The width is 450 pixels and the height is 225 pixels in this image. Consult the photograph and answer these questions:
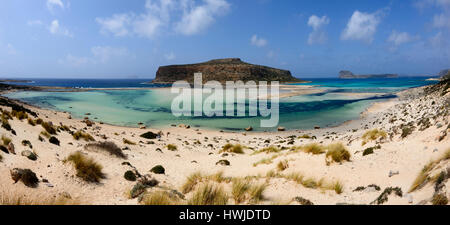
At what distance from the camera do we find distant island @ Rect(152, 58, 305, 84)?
123 metres

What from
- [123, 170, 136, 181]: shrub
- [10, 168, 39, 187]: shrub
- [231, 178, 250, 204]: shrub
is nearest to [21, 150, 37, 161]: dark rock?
[10, 168, 39, 187]: shrub

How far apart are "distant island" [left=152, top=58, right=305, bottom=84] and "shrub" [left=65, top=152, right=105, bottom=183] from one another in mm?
111326

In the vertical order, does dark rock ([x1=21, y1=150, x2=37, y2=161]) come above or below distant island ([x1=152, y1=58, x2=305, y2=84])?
below

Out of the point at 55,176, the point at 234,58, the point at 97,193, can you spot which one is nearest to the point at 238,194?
the point at 97,193

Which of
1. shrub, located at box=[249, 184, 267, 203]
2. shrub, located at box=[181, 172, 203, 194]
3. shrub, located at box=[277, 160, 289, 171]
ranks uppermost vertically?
shrub, located at box=[249, 184, 267, 203]

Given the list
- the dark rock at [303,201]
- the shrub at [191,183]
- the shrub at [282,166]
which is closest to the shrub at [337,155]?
the shrub at [282,166]

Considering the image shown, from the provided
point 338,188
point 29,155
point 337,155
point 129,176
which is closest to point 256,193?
point 338,188

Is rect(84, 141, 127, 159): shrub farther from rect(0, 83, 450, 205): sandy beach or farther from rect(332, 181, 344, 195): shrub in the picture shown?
rect(332, 181, 344, 195): shrub

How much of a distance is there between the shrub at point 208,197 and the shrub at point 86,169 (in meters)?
3.46

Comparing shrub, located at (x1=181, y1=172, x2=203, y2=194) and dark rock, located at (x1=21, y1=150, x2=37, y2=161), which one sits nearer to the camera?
shrub, located at (x1=181, y1=172, x2=203, y2=194)

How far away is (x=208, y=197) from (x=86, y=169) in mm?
4035

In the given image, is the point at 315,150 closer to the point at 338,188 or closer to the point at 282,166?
the point at 282,166

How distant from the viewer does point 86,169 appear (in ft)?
22.5

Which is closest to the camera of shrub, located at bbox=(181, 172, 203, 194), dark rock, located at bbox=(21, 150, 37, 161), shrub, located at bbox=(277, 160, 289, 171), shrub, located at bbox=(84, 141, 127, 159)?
shrub, located at bbox=(181, 172, 203, 194)
